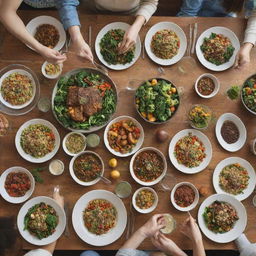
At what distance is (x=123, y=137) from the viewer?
277 centimetres

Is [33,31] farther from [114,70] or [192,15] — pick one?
[192,15]

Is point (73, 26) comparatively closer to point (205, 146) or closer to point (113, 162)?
point (113, 162)

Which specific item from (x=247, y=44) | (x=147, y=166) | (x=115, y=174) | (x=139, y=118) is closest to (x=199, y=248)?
(x=147, y=166)

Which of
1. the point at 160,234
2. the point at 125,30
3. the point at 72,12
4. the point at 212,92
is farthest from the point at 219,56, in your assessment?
the point at 160,234

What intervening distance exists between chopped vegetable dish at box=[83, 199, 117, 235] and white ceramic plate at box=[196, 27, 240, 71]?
1.65m

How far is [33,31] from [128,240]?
214cm

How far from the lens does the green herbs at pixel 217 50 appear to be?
117 inches

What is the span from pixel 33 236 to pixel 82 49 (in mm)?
1700

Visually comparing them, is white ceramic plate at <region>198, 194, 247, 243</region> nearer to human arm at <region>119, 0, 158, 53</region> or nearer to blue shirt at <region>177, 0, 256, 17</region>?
human arm at <region>119, 0, 158, 53</region>

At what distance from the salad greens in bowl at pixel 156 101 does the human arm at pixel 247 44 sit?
700 millimetres

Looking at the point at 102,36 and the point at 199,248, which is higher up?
the point at 102,36

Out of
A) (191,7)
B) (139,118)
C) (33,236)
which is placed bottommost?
(33,236)

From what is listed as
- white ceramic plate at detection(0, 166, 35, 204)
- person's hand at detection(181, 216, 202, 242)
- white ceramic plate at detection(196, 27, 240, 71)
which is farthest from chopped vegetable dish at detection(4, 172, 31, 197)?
white ceramic plate at detection(196, 27, 240, 71)

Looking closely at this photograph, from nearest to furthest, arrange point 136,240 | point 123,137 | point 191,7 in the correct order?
point 136,240 → point 123,137 → point 191,7
